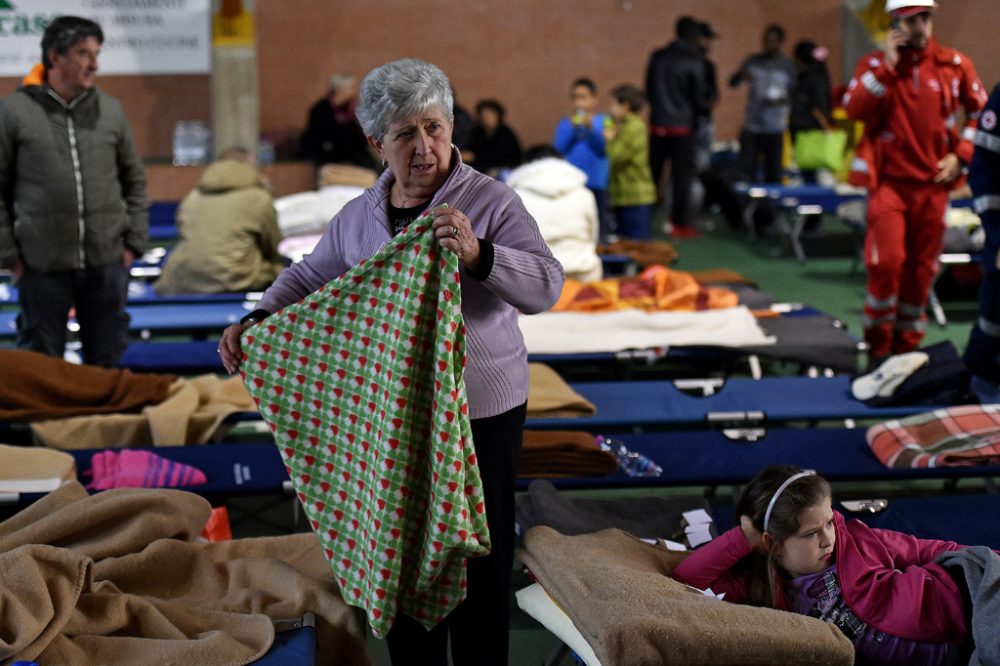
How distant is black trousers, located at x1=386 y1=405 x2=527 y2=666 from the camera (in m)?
2.22

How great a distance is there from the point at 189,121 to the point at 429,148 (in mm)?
8917

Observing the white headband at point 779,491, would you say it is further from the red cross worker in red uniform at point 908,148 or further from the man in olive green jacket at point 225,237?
the man in olive green jacket at point 225,237

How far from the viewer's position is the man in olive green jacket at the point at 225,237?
5.80m

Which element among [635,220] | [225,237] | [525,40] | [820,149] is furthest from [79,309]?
[525,40]

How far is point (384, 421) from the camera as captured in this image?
6.99 feet

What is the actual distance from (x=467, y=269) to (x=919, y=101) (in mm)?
3614

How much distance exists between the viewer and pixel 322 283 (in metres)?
2.36

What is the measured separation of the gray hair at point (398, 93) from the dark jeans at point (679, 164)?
7319mm

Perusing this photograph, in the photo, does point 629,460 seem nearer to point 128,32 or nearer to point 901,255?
point 901,255

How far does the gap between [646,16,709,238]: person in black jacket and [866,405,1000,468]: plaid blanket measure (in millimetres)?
5737

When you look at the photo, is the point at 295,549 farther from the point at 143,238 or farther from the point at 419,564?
the point at 143,238

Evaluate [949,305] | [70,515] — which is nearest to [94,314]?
[70,515]

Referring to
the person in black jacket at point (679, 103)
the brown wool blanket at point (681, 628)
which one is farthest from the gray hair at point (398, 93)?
the person in black jacket at point (679, 103)

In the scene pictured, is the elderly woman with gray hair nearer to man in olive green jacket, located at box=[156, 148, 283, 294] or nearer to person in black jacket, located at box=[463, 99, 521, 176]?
man in olive green jacket, located at box=[156, 148, 283, 294]
